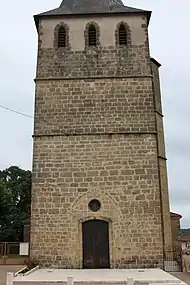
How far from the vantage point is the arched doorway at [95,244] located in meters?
15.5

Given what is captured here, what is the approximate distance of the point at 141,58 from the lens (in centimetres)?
1783

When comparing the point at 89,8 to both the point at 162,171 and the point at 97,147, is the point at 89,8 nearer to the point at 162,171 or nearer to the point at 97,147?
the point at 97,147

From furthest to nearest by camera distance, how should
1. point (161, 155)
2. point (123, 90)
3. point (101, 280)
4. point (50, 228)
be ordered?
point (161, 155) → point (123, 90) → point (50, 228) → point (101, 280)

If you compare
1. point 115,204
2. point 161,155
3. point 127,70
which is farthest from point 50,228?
point 127,70

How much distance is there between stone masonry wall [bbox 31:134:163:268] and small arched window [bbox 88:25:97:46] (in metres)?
4.57

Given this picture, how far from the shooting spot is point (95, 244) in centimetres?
1573

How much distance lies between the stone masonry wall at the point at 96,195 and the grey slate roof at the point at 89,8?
6.15 m

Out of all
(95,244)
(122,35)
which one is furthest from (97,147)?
(122,35)

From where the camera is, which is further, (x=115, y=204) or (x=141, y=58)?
(x=141, y=58)

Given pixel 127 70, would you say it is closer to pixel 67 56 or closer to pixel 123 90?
pixel 123 90

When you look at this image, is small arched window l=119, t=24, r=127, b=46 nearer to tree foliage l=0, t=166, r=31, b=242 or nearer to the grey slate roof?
the grey slate roof

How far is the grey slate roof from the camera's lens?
1858cm

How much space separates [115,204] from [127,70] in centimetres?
599

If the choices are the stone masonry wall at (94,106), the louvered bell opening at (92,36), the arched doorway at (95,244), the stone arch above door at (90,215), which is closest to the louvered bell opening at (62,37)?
the louvered bell opening at (92,36)
